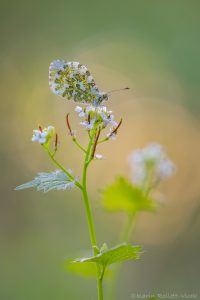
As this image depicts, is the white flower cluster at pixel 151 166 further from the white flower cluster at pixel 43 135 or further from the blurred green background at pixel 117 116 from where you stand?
the blurred green background at pixel 117 116

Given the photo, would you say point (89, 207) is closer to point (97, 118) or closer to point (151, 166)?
point (97, 118)

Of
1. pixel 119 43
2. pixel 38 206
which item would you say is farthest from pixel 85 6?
pixel 38 206

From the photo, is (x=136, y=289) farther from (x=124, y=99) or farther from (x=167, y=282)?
(x=124, y=99)

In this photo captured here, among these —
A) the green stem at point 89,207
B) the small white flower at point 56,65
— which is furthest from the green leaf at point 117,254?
the small white flower at point 56,65

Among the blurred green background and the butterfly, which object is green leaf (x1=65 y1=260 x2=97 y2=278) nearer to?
the butterfly

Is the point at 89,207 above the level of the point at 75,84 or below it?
below

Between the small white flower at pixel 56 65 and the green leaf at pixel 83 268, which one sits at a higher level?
the small white flower at pixel 56 65

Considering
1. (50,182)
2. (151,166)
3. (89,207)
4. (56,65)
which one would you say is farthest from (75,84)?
(151,166)
